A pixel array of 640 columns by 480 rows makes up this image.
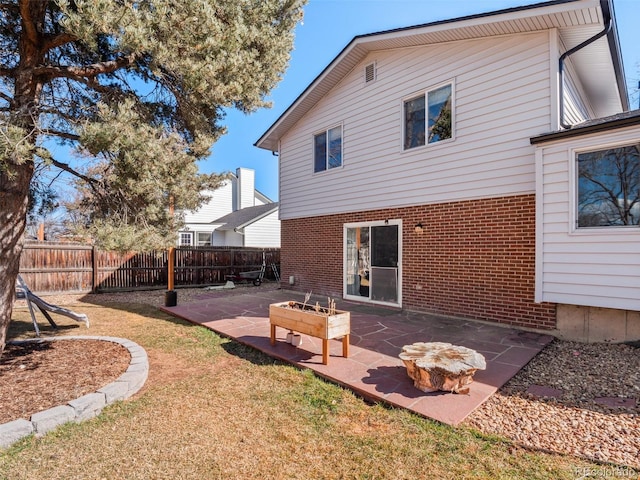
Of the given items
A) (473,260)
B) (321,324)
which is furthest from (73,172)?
(473,260)

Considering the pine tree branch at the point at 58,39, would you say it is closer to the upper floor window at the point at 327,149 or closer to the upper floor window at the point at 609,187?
the upper floor window at the point at 327,149

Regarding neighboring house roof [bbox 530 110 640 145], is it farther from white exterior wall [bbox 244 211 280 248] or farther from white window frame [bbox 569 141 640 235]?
white exterior wall [bbox 244 211 280 248]

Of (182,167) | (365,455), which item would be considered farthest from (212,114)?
(365,455)

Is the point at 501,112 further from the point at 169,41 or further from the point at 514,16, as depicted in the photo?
the point at 169,41

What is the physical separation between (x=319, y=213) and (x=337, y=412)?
7081 millimetres

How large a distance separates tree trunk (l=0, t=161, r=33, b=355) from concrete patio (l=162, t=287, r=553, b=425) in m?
3.04

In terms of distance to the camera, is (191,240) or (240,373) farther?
(191,240)

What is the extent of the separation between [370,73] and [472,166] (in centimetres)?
382

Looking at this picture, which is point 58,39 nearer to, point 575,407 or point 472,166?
point 472,166

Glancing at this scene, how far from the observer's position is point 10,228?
4.12m

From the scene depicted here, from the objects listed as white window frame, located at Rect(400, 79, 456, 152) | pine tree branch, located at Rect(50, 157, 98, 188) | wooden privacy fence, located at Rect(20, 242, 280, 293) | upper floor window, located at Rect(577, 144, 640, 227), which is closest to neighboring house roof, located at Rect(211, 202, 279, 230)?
wooden privacy fence, located at Rect(20, 242, 280, 293)

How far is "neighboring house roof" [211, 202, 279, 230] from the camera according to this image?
19.6m

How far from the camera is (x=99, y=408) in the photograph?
3.38 m

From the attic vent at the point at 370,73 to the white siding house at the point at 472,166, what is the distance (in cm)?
4
